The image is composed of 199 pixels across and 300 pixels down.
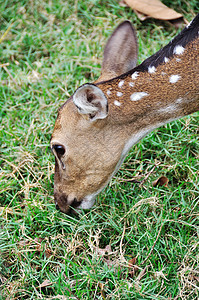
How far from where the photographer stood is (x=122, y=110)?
3.65 m

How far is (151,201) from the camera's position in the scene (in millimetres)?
4250

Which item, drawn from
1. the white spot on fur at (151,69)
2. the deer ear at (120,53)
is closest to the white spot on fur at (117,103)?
the white spot on fur at (151,69)

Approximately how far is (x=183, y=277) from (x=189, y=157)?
4.63 feet

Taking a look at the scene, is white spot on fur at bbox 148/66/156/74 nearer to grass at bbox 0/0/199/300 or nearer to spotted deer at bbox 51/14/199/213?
spotted deer at bbox 51/14/199/213

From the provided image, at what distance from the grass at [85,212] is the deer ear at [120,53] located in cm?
97

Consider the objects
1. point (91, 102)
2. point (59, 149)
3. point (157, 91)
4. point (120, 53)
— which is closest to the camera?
point (91, 102)

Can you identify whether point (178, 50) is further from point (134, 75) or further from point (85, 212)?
point (85, 212)

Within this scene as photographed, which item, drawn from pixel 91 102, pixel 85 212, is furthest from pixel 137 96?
→ pixel 85 212

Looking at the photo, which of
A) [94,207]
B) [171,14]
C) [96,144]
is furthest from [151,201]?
[171,14]

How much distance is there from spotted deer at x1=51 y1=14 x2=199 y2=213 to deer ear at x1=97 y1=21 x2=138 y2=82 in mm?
381

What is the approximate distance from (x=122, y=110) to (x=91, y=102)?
301mm

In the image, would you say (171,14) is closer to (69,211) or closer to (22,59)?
(22,59)

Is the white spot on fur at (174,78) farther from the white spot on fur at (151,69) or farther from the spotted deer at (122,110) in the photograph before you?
the white spot on fur at (151,69)

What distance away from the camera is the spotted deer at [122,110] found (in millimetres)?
3543
